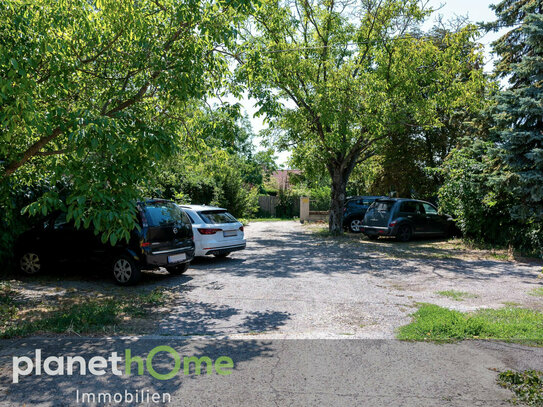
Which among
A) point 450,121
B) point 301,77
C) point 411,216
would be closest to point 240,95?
point 301,77

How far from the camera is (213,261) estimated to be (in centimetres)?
1156

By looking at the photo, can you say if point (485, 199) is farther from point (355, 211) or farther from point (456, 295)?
point (355, 211)

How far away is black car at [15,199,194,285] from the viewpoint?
8016mm

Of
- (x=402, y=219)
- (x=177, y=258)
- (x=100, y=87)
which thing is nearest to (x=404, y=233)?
(x=402, y=219)

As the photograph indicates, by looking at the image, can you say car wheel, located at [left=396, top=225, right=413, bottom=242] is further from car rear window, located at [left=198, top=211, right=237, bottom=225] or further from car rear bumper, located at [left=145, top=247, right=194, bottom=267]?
car rear bumper, located at [left=145, top=247, right=194, bottom=267]

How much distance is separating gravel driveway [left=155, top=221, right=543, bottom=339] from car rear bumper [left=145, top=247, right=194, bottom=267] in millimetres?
478

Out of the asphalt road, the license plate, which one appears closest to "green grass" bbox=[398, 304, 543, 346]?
the asphalt road

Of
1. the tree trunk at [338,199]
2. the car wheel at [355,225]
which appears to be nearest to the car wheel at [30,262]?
the tree trunk at [338,199]

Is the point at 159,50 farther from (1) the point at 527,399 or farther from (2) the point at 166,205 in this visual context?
(1) the point at 527,399

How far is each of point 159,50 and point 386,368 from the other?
227 inches

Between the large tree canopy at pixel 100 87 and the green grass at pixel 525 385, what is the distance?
14.4 feet

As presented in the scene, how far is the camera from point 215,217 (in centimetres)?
1102

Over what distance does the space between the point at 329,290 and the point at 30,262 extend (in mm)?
6361

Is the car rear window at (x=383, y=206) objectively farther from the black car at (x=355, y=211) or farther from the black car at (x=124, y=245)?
the black car at (x=124, y=245)
